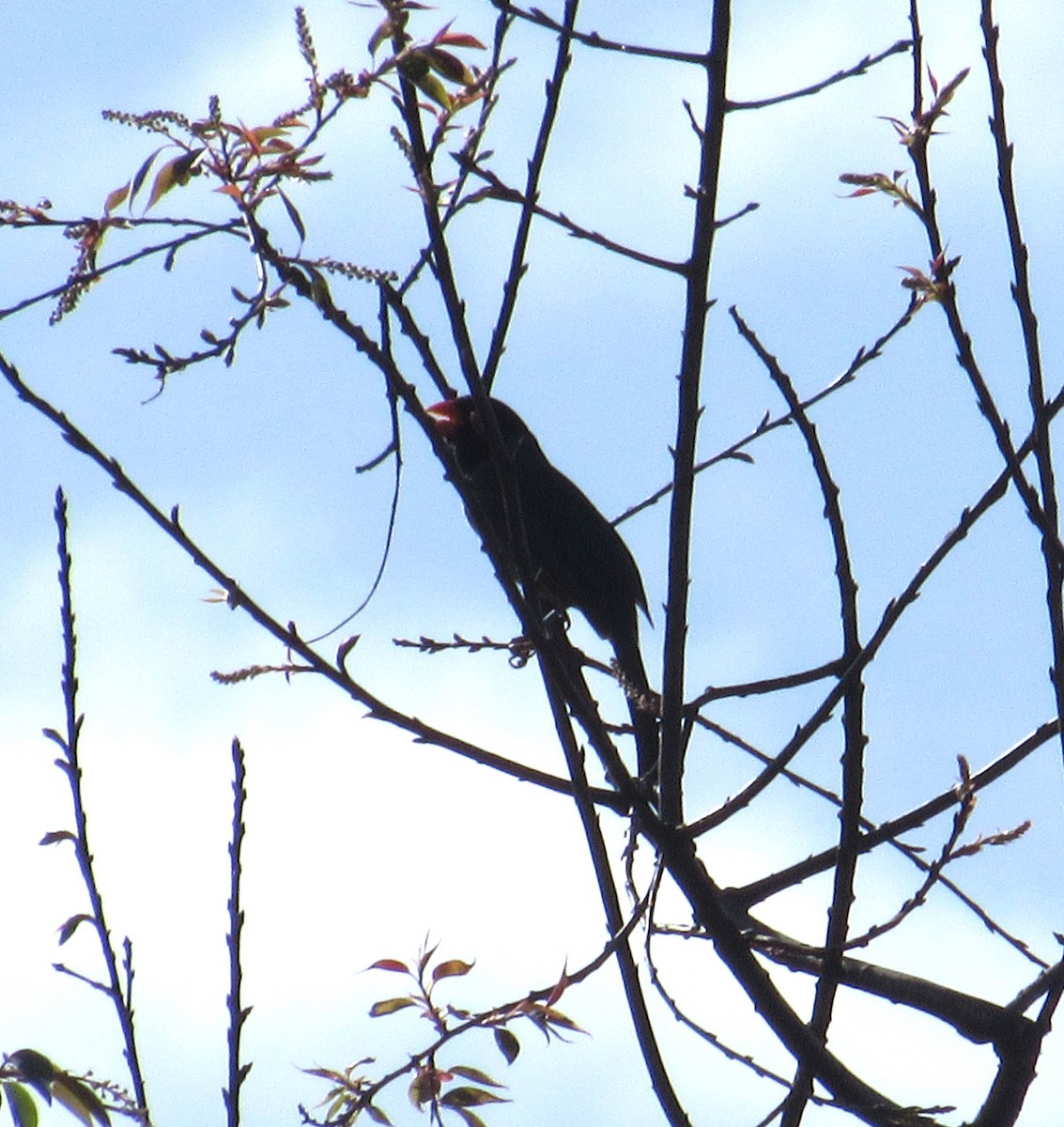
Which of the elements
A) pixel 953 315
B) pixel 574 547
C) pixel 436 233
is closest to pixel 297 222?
pixel 436 233

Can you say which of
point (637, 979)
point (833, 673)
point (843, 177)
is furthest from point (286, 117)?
point (637, 979)

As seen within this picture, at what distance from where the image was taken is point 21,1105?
207 cm

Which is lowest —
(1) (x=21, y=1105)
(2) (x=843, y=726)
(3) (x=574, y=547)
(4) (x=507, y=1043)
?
(1) (x=21, y=1105)

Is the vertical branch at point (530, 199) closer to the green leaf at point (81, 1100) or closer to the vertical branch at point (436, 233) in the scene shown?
the vertical branch at point (436, 233)

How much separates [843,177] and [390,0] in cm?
72

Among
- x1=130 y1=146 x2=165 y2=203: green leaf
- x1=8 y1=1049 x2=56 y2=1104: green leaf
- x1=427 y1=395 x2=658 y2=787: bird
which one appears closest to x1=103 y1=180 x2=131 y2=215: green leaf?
x1=130 y1=146 x2=165 y2=203: green leaf

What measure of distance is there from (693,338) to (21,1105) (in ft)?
4.40

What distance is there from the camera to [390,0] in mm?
2066

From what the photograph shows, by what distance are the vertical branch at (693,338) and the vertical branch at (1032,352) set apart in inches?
13.7

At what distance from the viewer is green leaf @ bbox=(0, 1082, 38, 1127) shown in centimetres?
205

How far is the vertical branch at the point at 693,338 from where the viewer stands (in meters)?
Result: 2.16

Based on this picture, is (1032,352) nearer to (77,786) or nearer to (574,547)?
(77,786)

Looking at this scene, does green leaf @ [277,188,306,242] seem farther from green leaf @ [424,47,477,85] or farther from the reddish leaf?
the reddish leaf

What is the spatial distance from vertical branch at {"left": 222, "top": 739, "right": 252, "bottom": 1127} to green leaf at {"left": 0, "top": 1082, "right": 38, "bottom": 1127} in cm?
34
